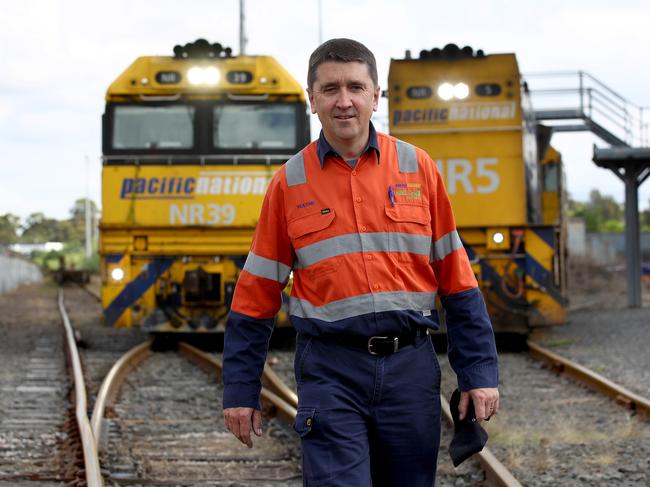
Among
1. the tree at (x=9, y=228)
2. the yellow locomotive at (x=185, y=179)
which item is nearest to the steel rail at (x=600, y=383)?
the yellow locomotive at (x=185, y=179)

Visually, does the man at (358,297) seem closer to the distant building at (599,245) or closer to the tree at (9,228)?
the distant building at (599,245)

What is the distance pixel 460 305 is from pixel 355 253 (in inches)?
14.3

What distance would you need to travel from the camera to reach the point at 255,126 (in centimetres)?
1193

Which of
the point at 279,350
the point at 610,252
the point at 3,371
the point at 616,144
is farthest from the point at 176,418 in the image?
the point at 610,252

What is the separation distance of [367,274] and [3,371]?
867 centimetres

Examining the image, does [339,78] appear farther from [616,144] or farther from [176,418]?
[616,144]

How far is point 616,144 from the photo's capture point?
2205 centimetres

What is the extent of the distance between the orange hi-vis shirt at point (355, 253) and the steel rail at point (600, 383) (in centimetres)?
493

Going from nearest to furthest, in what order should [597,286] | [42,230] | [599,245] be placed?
[597,286] < [599,245] < [42,230]

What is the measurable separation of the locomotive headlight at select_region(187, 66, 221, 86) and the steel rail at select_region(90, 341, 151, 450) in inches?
126

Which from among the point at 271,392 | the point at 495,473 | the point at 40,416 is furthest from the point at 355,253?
the point at 271,392

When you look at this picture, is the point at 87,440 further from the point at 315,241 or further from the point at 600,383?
the point at 600,383

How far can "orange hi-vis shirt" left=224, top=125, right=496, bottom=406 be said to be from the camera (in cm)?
295

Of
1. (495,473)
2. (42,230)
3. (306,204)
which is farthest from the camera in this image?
(42,230)
